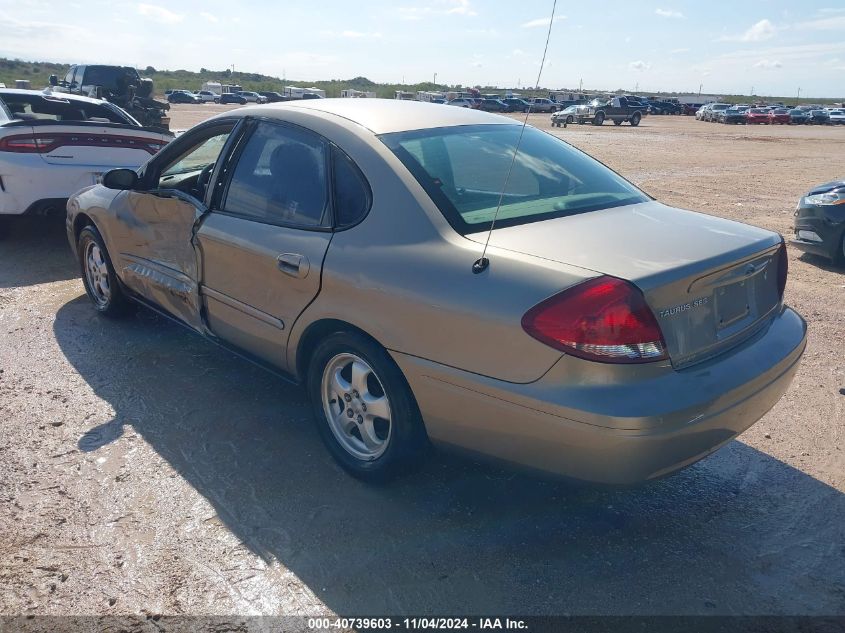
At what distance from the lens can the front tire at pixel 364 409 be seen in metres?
3.04

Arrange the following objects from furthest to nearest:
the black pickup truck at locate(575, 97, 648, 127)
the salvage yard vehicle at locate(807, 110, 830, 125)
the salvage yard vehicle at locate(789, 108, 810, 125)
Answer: the salvage yard vehicle at locate(807, 110, 830, 125) → the salvage yard vehicle at locate(789, 108, 810, 125) → the black pickup truck at locate(575, 97, 648, 127)

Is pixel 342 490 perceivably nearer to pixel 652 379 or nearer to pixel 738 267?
pixel 652 379

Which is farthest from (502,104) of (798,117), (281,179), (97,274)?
(281,179)

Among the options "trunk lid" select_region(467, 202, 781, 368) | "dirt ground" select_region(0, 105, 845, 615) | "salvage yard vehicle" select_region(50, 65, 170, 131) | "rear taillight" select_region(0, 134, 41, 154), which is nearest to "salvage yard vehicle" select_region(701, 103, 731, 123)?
"salvage yard vehicle" select_region(50, 65, 170, 131)

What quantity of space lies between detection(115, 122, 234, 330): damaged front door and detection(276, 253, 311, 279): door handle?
86 cm

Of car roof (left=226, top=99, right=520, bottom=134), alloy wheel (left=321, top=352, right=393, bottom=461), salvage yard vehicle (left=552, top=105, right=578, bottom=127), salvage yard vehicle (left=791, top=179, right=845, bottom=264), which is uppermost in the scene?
salvage yard vehicle (left=552, top=105, right=578, bottom=127)

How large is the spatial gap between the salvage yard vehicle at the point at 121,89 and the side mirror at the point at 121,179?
12450 mm

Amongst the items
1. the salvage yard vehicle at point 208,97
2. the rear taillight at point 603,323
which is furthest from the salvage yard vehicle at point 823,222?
the salvage yard vehicle at point 208,97

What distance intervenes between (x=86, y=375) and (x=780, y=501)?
399 cm

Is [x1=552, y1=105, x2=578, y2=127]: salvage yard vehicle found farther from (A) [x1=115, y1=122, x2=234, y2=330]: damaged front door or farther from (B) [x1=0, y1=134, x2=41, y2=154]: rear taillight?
(A) [x1=115, y1=122, x2=234, y2=330]: damaged front door

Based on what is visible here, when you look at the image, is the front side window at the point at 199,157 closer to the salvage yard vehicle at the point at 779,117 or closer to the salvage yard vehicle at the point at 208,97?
the salvage yard vehicle at the point at 779,117

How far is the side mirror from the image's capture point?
4566 millimetres

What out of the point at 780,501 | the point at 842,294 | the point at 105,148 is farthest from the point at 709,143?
the point at 780,501

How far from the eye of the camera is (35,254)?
24.3ft
